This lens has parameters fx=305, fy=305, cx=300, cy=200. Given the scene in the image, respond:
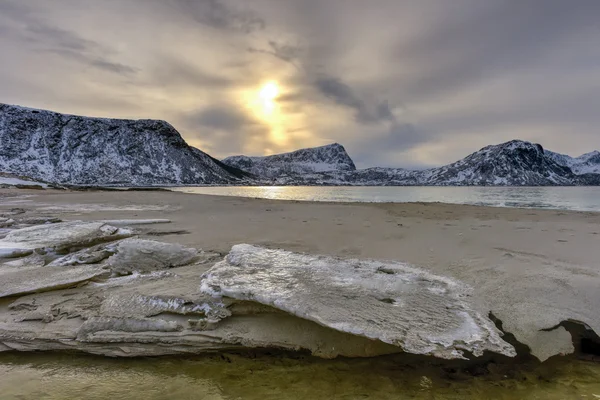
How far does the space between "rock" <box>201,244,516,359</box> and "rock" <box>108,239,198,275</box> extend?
3.26 feet

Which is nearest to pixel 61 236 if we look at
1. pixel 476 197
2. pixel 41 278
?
pixel 41 278

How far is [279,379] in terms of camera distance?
2680 millimetres

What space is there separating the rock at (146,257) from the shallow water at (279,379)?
175 cm

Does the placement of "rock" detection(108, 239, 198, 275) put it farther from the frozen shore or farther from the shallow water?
the shallow water

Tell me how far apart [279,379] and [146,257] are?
316 cm

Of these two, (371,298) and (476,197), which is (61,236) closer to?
(371,298)

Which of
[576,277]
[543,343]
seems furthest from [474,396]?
[576,277]

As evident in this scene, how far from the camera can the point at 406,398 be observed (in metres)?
2.46

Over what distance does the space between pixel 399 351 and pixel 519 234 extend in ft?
22.2

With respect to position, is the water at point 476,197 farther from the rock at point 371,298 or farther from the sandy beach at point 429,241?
the rock at point 371,298

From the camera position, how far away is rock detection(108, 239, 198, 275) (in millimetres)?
4582

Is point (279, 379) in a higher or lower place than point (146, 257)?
lower

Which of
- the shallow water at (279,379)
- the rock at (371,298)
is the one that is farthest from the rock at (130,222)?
the shallow water at (279,379)

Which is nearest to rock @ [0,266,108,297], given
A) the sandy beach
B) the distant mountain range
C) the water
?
the sandy beach
